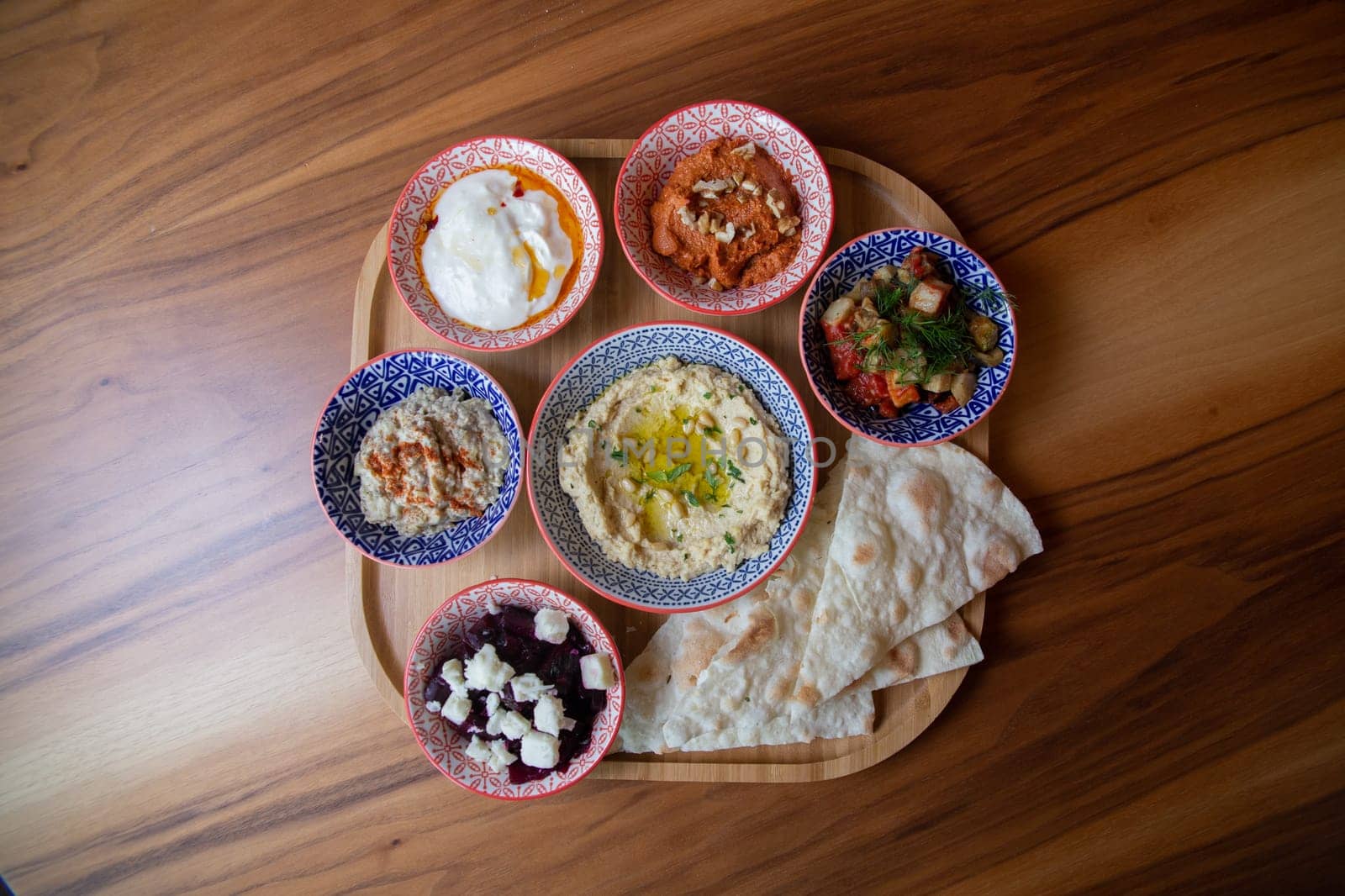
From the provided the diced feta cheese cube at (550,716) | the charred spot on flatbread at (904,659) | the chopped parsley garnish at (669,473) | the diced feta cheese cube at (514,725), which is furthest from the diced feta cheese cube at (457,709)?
the charred spot on flatbread at (904,659)

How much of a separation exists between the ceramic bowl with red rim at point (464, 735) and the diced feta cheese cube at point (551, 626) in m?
0.05

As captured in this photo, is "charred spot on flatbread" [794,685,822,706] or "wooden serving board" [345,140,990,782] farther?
"wooden serving board" [345,140,990,782]

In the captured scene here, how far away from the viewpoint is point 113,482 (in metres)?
3.51

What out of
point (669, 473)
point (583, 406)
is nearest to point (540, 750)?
point (669, 473)

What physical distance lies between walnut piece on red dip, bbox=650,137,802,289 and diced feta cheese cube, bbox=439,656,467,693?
1.82m

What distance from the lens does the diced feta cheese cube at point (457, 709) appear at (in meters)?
2.93

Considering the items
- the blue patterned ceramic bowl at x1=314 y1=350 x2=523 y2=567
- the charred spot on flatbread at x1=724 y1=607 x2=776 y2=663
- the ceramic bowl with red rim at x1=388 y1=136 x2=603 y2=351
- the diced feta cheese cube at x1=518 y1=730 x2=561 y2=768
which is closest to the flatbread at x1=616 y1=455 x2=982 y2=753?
the charred spot on flatbread at x1=724 y1=607 x2=776 y2=663

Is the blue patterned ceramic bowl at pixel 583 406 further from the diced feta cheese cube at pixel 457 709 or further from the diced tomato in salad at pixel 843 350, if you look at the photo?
the diced feta cheese cube at pixel 457 709

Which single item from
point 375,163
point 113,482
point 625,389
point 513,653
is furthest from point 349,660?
point 375,163

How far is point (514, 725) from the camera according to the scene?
2910 millimetres

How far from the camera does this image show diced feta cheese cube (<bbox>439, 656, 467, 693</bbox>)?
2.97 m

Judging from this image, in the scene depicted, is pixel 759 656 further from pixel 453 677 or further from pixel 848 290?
pixel 848 290

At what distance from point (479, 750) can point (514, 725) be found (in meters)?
0.19

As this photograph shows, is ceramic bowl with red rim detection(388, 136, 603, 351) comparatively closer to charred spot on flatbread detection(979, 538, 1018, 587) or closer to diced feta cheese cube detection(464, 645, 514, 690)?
diced feta cheese cube detection(464, 645, 514, 690)
